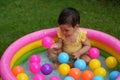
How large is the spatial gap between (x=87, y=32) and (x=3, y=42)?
2.82 feet

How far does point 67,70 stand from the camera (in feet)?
7.91

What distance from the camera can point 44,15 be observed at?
3.46 metres

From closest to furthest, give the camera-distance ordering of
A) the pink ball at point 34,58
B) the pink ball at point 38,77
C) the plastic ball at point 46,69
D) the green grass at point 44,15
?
the pink ball at point 38,77 → the plastic ball at point 46,69 → the pink ball at point 34,58 → the green grass at point 44,15

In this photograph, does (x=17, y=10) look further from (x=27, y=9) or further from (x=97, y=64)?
(x=97, y=64)

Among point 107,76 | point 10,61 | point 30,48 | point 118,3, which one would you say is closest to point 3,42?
point 30,48

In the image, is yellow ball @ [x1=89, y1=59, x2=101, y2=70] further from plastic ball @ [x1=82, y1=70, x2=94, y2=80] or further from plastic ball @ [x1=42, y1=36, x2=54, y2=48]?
plastic ball @ [x1=42, y1=36, x2=54, y2=48]

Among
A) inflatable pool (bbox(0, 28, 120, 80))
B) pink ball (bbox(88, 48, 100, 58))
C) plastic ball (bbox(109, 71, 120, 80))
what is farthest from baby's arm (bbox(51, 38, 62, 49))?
plastic ball (bbox(109, 71, 120, 80))

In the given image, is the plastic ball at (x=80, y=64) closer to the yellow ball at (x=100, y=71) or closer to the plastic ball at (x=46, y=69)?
the yellow ball at (x=100, y=71)

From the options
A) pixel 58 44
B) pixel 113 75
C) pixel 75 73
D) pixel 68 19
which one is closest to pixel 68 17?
pixel 68 19

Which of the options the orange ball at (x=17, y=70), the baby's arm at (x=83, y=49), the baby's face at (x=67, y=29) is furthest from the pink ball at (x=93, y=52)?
the orange ball at (x=17, y=70)

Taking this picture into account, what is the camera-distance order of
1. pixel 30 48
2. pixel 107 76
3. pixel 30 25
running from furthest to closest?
1. pixel 30 25
2. pixel 30 48
3. pixel 107 76

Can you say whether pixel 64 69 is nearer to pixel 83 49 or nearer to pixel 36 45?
pixel 83 49

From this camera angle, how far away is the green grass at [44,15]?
3.17 m

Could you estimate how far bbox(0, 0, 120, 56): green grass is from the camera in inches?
125
